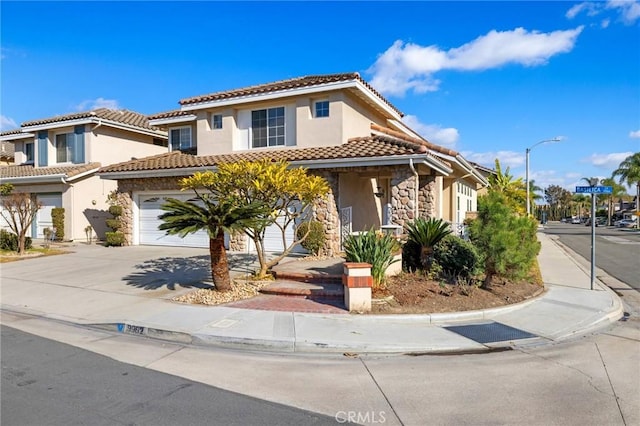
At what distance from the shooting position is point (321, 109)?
15461mm

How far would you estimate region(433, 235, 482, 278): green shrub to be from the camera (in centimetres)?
952

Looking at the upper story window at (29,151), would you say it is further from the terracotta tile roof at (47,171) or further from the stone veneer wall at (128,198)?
the stone veneer wall at (128,198)

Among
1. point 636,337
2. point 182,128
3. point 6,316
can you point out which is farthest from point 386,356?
point 182,128

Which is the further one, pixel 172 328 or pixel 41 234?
pixel 41 234

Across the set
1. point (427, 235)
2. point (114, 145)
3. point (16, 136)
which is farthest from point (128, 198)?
point (427, 235)

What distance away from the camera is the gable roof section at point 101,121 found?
68.7 feet

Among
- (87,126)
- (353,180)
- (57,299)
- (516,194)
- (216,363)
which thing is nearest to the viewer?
(216,363)

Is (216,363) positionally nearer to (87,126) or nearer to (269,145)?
(269,145)

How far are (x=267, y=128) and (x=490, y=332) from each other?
1229 cm

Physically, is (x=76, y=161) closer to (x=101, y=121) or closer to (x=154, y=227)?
(x=101, y=121)

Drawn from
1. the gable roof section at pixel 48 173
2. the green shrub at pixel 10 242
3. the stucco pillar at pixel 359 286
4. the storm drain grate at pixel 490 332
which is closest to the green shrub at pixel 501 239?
the storm drain grate at pixel 490 332

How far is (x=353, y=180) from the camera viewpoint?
16.1 meters

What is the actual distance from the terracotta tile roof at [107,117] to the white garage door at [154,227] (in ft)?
20.3

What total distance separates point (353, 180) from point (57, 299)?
10550 mm
